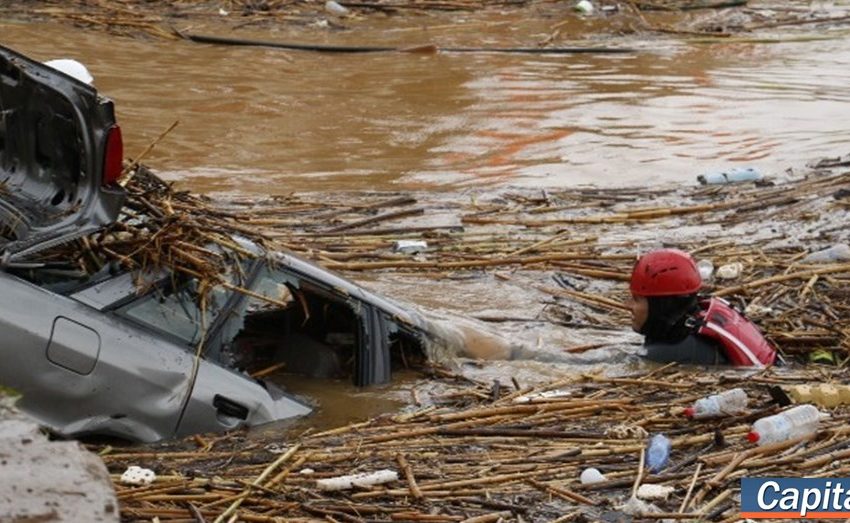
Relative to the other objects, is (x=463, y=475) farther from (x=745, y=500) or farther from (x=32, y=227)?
(x=32, y=227)

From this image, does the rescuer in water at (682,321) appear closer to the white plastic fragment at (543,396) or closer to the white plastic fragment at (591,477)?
the white plastic fragment at (543,396)

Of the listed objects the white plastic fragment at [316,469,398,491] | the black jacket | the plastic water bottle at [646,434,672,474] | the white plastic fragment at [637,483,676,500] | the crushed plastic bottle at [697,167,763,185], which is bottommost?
the crushed plastic bottle at [697,167,763,185]

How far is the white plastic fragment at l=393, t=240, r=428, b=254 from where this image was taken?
1115 centimetres

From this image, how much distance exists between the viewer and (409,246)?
11.2 metres

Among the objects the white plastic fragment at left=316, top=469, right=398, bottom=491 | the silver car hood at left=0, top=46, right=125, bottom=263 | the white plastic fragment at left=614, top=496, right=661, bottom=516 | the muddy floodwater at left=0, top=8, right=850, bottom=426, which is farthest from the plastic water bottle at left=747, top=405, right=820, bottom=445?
the muddy floodwater at left=0, top=8, right=850, bottom=426

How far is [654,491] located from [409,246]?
5380mm

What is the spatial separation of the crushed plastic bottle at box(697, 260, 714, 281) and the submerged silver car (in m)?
4.20

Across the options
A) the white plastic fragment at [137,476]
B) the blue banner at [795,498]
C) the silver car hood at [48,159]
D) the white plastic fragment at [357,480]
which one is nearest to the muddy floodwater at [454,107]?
the silver car hood at [48,159]

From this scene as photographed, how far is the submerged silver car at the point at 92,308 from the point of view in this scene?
236 inches

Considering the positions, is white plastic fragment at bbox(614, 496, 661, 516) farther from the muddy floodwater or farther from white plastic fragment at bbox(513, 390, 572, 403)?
the muddy floodwater

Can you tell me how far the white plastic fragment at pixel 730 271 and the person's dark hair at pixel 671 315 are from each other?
7.16ft

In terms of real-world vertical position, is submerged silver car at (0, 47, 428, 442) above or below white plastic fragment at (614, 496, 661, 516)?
above

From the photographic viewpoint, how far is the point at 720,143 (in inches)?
637

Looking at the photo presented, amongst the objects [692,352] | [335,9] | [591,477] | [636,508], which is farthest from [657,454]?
[335,9]
